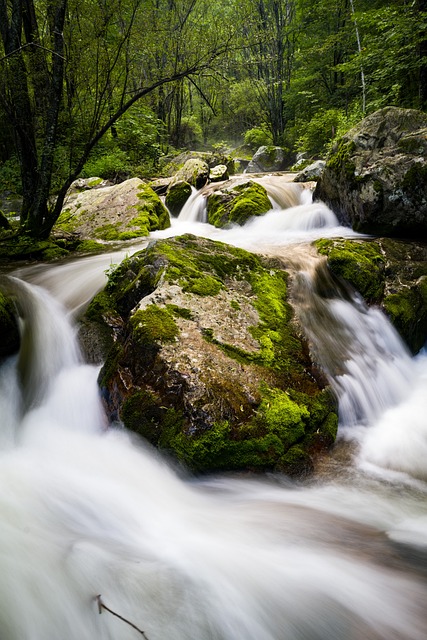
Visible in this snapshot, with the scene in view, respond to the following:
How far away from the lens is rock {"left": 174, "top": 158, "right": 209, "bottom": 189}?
12.7 metres

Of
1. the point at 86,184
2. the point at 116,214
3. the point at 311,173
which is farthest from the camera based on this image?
the point at 86,184

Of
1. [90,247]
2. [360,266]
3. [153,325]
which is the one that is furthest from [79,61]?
[360,266]

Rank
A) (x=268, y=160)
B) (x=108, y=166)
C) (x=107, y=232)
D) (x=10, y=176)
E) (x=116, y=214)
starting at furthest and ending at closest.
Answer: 1. (x=268, y=160)
2. (x=108, y=166)
3. (x=10, y=176)
4. (x=116, y=214)
5. (x=107, y=232)

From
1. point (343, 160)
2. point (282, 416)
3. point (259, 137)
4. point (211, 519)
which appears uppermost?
point (259, 137)

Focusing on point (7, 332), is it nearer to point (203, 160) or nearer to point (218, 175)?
point (218, 175)

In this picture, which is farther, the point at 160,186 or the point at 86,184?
the point at 86,184

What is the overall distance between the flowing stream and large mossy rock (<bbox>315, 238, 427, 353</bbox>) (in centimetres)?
29

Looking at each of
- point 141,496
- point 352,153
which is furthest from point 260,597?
point 352,153

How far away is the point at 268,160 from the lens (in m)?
22.5

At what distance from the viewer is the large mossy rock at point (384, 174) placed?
6.21 meters

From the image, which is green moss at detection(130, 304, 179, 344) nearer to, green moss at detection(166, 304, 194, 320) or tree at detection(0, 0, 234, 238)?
green moss at detection(166, 304, 194, 320)

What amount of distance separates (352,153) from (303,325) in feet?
15.2

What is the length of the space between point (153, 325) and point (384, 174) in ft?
17.3

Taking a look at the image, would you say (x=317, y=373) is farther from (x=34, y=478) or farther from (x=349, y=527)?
(x=34, y=478)
